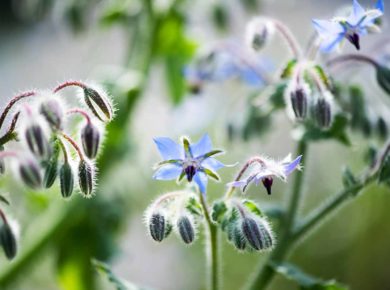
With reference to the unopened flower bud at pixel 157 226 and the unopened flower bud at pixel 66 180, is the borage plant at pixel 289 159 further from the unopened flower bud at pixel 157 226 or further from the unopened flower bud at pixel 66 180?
the unopened flower bud at pixel 66 180

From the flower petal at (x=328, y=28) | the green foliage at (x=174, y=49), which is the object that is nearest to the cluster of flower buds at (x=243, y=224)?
the flower petal at (x=328, y=28)

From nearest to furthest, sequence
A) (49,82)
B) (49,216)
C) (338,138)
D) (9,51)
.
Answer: (338,138)
(49,216)
(49,82)
(9,51)

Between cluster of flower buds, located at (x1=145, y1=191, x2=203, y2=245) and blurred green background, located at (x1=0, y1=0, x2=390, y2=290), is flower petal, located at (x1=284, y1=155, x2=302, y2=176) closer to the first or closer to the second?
cluster of flower buds, located at (x1=145, y1=191, x2=203, y2=245)

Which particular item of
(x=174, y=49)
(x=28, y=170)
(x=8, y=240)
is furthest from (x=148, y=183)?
(x=28, y=170)

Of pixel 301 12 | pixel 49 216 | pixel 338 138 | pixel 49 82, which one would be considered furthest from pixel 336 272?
pixel 301 12

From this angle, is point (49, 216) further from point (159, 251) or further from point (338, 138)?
point (159, 251)

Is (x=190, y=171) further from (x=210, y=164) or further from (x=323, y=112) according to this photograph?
(x=323, y=112)
